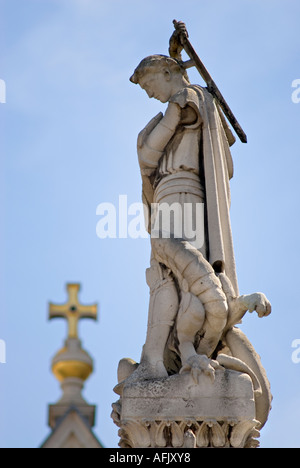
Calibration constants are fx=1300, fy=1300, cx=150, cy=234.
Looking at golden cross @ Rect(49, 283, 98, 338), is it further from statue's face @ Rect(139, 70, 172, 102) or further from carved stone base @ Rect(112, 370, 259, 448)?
carved stone base @ Rect(112, 370, 259, 448)

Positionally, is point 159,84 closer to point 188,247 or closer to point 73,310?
point 188,247

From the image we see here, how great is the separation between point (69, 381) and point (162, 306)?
3.61m

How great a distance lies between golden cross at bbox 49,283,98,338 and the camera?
62.3ft

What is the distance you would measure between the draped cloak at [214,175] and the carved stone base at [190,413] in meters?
1.65

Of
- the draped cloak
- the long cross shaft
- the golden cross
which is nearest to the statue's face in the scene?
the draped cloak

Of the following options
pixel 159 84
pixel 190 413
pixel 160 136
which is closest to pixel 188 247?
pixel 160 136

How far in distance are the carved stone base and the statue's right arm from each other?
3425 mm

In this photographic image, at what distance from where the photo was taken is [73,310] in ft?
62.9

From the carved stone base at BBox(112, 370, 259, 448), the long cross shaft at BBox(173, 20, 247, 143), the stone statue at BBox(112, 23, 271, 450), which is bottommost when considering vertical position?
the carved stone base at BBox(112, 370, 259, 448)

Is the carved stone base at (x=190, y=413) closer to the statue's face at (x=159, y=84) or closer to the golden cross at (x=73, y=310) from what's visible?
the golden cross at (x=73, y=310)

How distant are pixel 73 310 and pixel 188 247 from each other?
3.50 meters

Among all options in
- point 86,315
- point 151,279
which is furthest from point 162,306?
point 86,315
